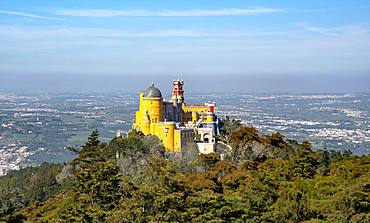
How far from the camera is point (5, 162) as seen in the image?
86.9 meters

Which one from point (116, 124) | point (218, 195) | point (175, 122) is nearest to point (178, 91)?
point (175, 122)

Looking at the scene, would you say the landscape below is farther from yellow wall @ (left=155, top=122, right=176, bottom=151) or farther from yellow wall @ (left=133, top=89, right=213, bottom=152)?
yellow wall @ (left=155, top=122, right=176, bottom=151)

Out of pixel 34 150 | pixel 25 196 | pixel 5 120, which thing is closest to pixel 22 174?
pixel 25 196

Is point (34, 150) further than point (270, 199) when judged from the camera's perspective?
Yes

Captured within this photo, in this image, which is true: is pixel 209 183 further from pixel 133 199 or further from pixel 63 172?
pixel 63 172

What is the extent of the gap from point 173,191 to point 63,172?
24742 mm

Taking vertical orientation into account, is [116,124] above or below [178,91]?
below

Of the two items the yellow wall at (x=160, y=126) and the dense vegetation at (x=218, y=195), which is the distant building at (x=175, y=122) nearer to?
the yellow wall at (x=160, y=126)

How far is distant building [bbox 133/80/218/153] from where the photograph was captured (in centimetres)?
4109

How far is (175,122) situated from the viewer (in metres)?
43.8

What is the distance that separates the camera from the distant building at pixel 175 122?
4109 centimetres

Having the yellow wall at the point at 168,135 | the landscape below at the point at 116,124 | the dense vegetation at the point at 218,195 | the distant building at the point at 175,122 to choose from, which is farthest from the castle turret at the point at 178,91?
the landscape below at the point at 116,124

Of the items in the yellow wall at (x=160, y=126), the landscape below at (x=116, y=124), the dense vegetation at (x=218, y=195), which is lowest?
the landscape below at (x=116, y=124)

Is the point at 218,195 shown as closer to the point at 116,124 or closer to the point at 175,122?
the point at 175,122
